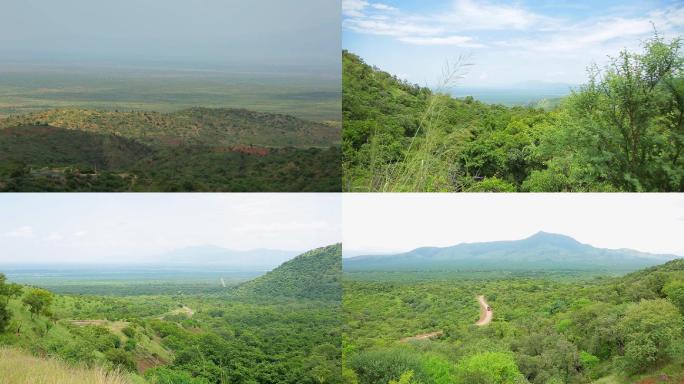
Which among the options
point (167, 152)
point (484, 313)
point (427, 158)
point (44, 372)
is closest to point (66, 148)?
point (167, 152)

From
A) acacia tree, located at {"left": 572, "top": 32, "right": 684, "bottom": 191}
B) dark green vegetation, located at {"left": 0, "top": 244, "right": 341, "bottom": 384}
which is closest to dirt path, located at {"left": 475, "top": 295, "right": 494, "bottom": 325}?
dark green vegetation, located at {"left": 0, "top": 244, "right": 341, "bottom": 384}

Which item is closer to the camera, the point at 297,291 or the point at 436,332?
the point at 436,332

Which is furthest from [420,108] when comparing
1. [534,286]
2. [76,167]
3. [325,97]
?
[76,167]

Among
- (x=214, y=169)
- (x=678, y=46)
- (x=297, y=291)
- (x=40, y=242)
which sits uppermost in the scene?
(x=678, y=46)

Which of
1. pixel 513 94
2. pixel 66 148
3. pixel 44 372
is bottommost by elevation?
pixel 44 372

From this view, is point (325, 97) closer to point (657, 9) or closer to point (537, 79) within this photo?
point (537, 79)

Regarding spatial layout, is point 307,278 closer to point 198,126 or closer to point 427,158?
point 427,158

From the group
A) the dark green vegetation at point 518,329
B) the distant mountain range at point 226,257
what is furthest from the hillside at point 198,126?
the dark green vegetation at point 518,329
